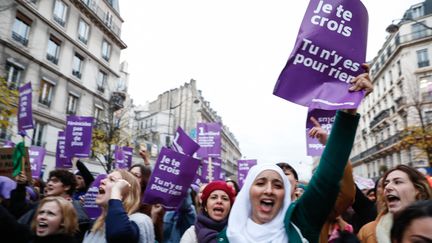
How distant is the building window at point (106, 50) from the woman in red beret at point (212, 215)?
2787 centimetres

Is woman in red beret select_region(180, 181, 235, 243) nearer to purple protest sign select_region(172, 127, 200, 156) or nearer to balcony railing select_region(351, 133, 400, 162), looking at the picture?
purple protest sign select_region(172, 127, 200, 156)

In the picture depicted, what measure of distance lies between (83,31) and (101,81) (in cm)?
444

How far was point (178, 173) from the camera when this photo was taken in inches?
182

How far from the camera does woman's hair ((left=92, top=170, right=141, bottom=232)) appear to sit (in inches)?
113

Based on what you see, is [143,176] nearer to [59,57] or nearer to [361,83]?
[361,83]

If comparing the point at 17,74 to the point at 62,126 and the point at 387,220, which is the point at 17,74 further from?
the point at 387,220

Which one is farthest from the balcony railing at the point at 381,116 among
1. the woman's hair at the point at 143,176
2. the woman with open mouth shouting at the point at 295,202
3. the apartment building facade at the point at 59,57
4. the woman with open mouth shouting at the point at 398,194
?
the woman with open mouth shouting at the point at 295,202

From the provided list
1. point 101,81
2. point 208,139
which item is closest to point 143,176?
point 208,139

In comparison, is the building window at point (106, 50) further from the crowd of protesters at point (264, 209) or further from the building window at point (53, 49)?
the crowd of protesters at point (264, 209)

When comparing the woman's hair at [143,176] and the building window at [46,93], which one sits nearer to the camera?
the woman's hair at [143,176]

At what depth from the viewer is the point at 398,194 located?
2.68 metres

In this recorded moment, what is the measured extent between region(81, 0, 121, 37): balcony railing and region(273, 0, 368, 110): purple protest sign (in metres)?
27.5

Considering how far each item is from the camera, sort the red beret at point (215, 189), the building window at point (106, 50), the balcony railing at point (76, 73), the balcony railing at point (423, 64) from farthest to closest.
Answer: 1. the balcony railing at point (423, 64)
2. the building window at point (106, 50)
3. the balcony railing at point (76, 73)
4. the red beret at point (215, 189)

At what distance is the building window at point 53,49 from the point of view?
75.0 ft
